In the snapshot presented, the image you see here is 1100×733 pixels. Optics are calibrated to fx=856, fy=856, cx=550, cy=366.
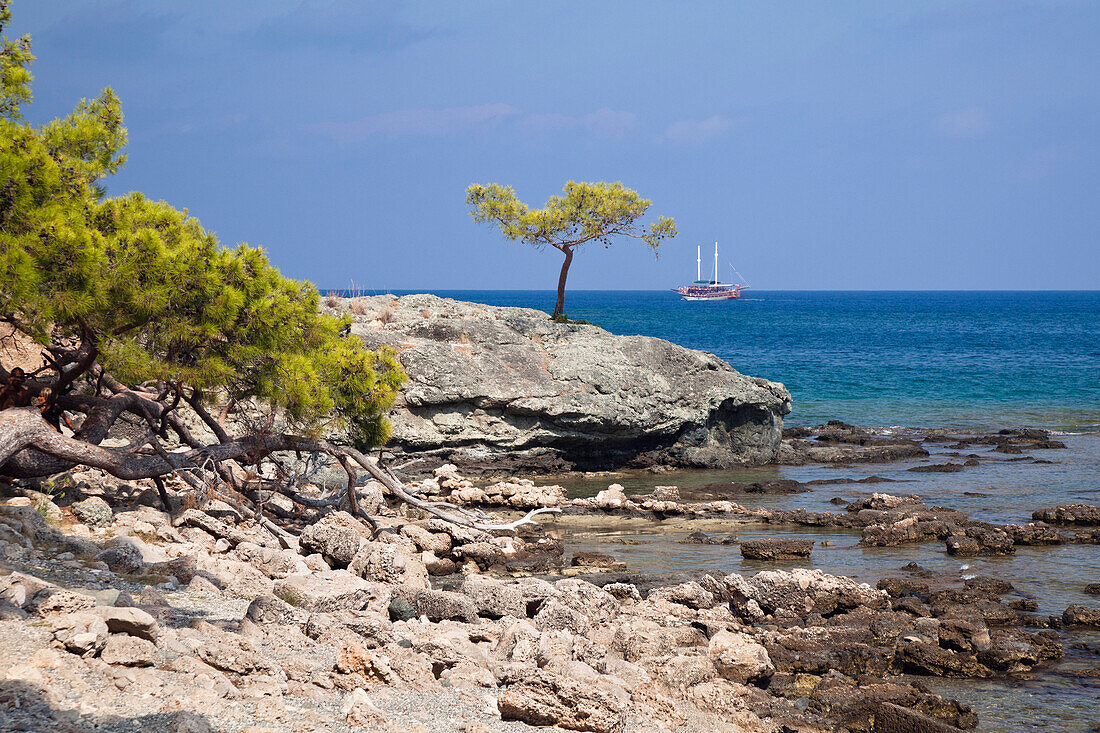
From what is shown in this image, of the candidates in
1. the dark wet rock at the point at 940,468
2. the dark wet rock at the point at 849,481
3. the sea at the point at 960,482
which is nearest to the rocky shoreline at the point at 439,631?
the sea at the point at 960,482

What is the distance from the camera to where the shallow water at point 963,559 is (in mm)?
11085

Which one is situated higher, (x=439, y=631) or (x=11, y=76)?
(x=11, y=76)

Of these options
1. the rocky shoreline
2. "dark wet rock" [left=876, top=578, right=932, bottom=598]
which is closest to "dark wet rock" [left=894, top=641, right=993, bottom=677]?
the rocky shoreline

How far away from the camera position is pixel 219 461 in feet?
47.6

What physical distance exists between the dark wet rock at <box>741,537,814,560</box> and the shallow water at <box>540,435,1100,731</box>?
9.7 inches

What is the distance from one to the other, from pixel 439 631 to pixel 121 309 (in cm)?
560

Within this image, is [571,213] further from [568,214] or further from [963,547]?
[963,547]

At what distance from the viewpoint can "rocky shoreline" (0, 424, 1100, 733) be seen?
24.2 ft

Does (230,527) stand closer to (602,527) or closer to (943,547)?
(602,527)

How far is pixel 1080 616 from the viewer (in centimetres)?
1356

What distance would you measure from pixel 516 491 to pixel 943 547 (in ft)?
35.2

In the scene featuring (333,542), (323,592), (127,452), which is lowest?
(333,542)

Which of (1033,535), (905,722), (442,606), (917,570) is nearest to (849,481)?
(1033,535)

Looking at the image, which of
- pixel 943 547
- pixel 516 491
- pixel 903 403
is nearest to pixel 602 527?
pixel 516 491
